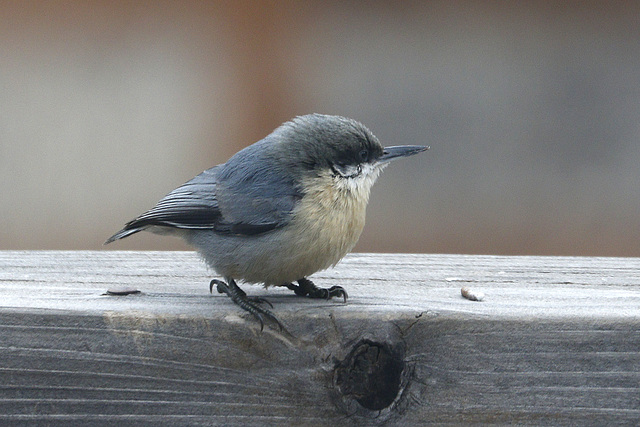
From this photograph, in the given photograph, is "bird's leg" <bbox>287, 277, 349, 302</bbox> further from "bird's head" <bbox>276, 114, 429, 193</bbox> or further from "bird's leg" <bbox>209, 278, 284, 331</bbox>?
"bird's head" <bbox>276, 114, 429, 193</bbox>

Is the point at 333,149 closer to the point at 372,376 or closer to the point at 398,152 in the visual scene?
the point at 398,152

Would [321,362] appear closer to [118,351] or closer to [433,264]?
[118,351]

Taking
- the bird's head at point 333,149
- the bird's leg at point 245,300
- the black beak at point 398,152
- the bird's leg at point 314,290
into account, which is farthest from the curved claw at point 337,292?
the black beak at point 398,152

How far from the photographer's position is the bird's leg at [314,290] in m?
2.11

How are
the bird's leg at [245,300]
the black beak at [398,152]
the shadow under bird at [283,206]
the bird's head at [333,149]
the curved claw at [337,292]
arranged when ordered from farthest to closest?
the black beak at [398,152] < the bird's head at [333,149] < the shadow under bird at [283,206] < the curved claw at [337,292] < the bird's leg at [245,300]

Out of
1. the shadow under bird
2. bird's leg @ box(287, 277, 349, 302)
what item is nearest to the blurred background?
the shadow under bird

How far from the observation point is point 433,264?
2.62 m

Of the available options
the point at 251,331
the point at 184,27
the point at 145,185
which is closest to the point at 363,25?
the point at 184,27

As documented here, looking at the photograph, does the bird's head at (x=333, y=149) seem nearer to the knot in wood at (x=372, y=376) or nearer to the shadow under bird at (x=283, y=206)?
the shadow under bird at (x=283, y=206)

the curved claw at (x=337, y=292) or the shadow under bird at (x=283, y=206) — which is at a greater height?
the shadow under bird at (x=283, y=206)

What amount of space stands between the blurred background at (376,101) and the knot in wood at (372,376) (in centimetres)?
332

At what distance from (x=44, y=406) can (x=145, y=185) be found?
12.1ft

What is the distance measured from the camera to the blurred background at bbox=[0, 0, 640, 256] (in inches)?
193

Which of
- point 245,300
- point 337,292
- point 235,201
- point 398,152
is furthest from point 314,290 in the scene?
point 398,152
